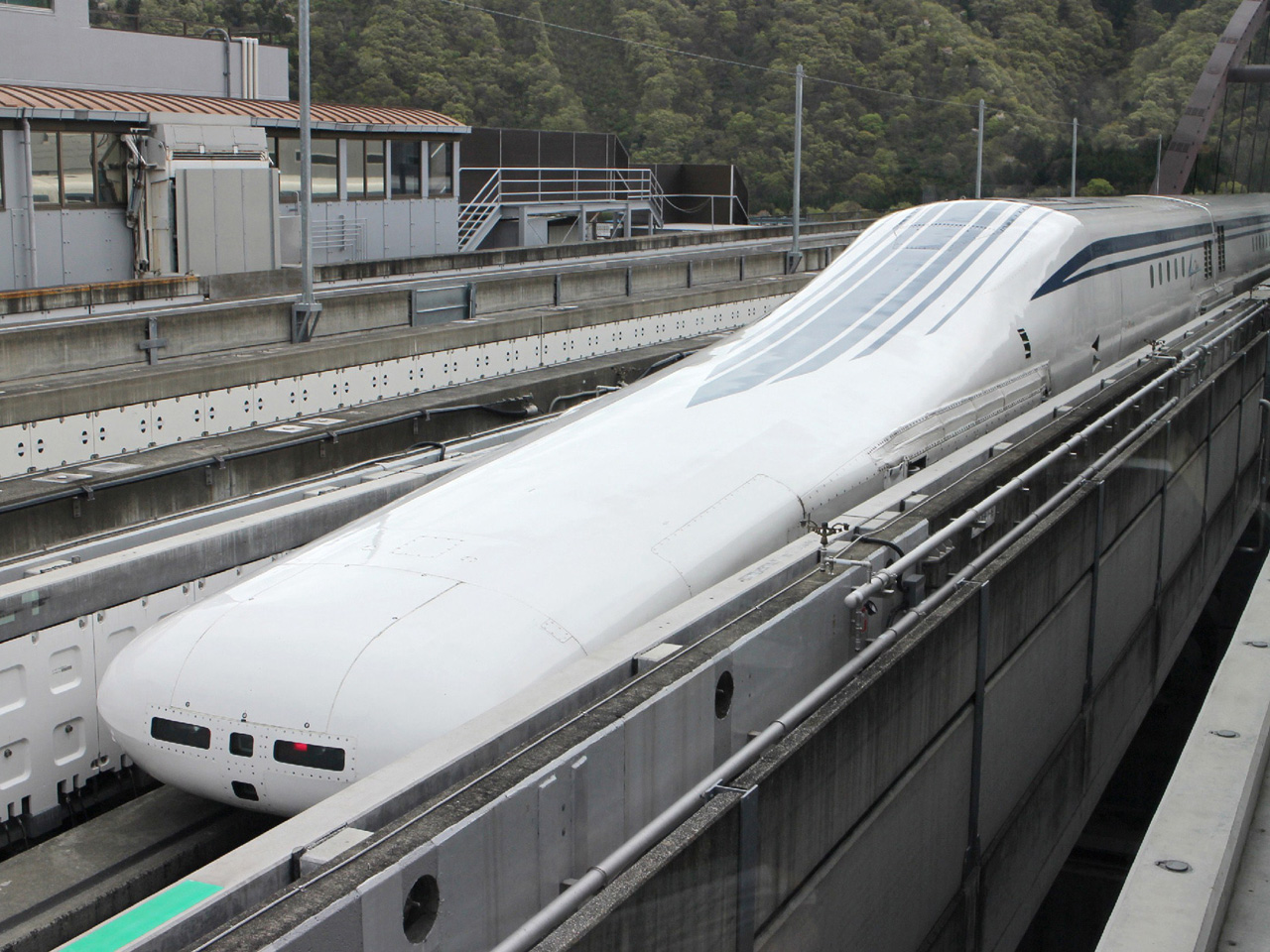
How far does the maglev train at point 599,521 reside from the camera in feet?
22.6

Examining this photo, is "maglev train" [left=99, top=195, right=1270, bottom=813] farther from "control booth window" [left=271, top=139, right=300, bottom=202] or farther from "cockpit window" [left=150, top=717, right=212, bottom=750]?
"control booth window" [left=271, top=139, right=300, bottom=202]

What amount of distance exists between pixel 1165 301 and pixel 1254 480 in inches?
223

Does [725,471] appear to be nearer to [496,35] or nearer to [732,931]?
[732,931]

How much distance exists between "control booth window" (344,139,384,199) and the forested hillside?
16.6 meters

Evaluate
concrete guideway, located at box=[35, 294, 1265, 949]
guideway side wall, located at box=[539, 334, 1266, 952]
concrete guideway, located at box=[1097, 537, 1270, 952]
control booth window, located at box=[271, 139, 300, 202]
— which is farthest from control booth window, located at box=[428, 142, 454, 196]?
concrete guideway, located at box=[1097, 537, 1270, 952]

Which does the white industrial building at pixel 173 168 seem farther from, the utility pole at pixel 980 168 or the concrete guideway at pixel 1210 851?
the concrete guideway at pixel 1210 851

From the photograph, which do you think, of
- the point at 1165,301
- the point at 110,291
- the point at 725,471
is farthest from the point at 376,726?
the point at 110,291

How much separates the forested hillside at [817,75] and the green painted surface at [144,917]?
42973 millimetres

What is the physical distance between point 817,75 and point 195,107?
135 feet

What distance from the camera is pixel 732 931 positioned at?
21.0 feet

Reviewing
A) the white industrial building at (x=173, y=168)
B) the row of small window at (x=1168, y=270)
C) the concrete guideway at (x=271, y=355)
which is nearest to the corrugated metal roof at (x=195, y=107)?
the white industrial building at (x=173, y=168)

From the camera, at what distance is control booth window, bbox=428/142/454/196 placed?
130 ft

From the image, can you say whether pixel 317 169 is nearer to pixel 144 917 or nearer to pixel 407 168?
pixel 407 168

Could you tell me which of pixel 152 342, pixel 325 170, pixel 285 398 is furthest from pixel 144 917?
pixel 325 170
